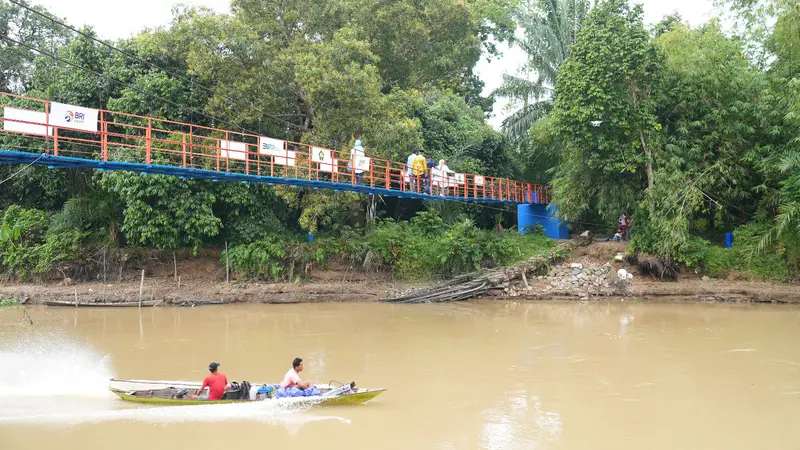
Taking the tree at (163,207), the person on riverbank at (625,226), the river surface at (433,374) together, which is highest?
the tree at (163,207)

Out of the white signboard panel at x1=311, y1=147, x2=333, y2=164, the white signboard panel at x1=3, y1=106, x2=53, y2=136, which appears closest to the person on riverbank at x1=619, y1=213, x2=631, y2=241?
the white signboard panel at x1=311, y1=147, x2=333, y2=164

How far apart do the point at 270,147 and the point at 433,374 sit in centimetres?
759

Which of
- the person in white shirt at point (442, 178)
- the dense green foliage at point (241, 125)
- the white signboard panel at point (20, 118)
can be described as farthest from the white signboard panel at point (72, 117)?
the person in white shirt at point (442, 178)

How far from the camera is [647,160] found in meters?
17.5

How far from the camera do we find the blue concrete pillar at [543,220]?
72.3 feet

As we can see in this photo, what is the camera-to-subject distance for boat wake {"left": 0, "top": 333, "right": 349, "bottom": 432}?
7.66m

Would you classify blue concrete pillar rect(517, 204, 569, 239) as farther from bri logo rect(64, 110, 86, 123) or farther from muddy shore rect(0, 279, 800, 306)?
bri logo rect(64, 110, 86, 123)

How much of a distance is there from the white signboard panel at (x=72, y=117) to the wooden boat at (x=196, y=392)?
540 centimetres

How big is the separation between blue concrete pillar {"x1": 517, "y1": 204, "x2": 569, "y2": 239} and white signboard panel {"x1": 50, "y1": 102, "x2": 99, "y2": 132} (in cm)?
1556

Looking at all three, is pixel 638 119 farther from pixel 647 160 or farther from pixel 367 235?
pixel 367 235

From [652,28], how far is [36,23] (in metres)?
24.1

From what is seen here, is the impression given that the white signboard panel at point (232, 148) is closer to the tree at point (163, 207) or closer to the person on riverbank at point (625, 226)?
the tree at point (163, 207)

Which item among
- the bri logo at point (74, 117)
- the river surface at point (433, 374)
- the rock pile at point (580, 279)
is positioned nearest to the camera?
the river surface at point (433, 374)

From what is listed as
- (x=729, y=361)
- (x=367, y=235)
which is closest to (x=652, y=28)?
(x=367, y=235)
